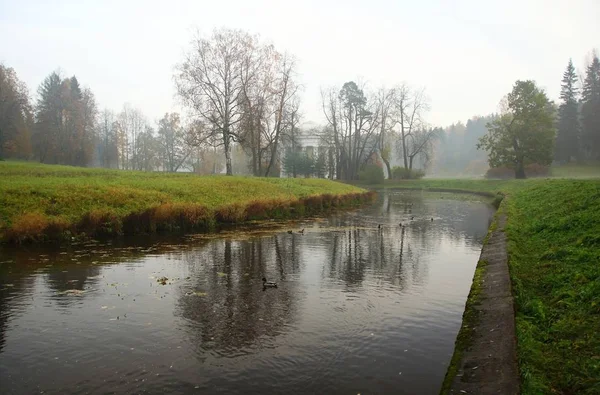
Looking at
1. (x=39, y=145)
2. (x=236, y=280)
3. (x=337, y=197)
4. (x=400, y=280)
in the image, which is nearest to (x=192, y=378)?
(x=236, y=280)

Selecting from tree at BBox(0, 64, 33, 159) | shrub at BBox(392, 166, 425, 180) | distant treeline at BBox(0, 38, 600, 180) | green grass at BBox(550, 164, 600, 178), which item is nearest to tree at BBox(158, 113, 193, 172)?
distant treeline at BBox(0, 38, 600, 180)

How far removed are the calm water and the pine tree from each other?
61093 mm

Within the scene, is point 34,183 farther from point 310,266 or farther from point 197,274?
point 310,266

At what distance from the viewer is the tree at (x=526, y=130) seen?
50.9m

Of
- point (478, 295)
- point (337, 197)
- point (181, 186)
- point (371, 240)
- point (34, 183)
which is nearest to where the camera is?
point (478, 295)

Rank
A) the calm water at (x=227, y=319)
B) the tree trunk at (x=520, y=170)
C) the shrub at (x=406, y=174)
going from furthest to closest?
the shrub at (x=406, y=174) < the tree trunk at (x=520, y=170) < the calm water at (x=227, y=319)

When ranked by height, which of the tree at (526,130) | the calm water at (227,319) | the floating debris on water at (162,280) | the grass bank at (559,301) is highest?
the tree at (526,130)

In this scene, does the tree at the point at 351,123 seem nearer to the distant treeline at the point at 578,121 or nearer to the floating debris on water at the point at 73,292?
the distant treeline at the point at 578,121

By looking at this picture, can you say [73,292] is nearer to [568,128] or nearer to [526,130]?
[526,130]

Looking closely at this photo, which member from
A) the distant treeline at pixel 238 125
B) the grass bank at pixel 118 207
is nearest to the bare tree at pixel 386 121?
the distant treeline at pixel 238 125

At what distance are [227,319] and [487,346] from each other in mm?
4285

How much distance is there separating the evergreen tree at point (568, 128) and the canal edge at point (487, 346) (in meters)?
67.1

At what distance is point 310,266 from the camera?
1206 centimetres

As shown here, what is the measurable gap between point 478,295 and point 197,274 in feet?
21.9
